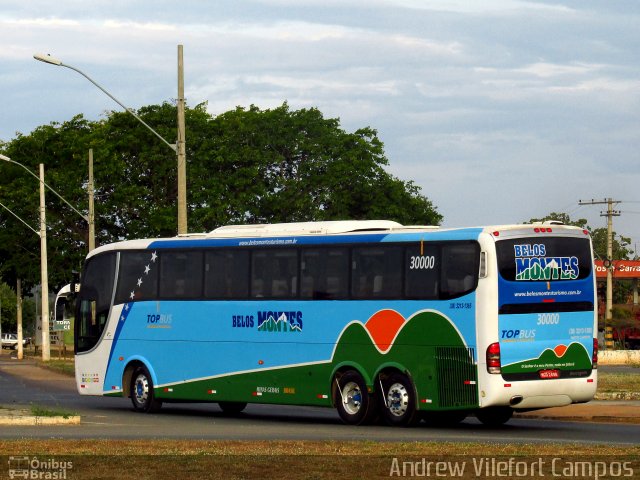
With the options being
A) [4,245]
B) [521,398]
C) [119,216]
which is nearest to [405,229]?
[521,398]

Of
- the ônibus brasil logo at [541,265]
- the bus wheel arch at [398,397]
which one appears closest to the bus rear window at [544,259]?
the ônibus brasil logo at [541,265]

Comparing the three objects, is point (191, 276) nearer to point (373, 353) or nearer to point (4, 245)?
point (373, 353)

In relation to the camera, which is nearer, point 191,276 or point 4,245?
point 191,276

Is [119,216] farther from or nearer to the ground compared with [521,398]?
farther from the ground

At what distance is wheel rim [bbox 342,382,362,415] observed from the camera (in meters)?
25.0

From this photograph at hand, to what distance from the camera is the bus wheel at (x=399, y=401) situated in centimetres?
2422

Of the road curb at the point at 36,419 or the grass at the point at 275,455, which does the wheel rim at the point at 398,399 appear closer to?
the grass at the point at 275,455

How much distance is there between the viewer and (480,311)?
2319 centimetres

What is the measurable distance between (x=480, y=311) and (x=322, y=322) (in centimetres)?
373

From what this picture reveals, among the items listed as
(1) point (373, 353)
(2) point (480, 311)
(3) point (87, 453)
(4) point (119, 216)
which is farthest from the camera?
(4) point (119, 216)

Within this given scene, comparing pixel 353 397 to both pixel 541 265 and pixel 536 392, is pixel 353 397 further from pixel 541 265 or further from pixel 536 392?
pixel 541 265

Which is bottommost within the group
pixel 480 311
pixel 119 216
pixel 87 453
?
pixel 87 453

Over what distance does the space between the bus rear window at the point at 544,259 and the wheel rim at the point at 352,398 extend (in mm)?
3641

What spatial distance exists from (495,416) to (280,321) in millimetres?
4373
